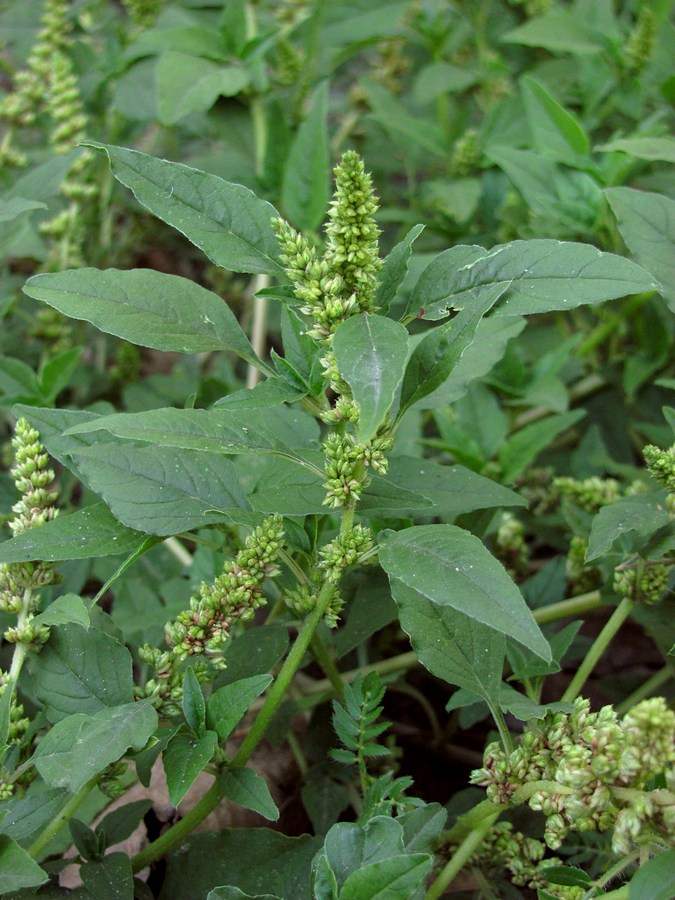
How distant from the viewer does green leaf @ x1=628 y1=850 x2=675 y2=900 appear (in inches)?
44.9

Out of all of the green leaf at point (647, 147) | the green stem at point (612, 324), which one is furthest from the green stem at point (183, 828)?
the green stem at point (612, 324)

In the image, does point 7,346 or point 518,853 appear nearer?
point 518,853

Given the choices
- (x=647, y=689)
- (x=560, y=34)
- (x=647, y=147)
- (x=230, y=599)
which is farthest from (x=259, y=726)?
(x=560, y=34)

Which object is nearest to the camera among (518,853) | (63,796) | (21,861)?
(21,861)

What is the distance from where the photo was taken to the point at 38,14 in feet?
11.3

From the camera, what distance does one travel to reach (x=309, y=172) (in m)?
2.50

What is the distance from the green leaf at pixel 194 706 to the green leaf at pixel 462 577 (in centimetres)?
37

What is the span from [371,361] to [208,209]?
1.45 feet

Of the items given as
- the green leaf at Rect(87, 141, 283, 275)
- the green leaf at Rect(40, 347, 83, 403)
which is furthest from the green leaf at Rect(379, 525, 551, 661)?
the green leaf at Rect(40, 347, 83, 403)

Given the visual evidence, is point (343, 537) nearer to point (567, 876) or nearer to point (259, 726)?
point (259, 726)

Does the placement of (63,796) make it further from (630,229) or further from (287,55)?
(287,55)

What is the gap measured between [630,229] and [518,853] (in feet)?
3.77

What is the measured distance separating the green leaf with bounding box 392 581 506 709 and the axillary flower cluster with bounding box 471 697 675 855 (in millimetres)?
123

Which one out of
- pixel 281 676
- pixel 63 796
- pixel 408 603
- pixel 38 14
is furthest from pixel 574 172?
pixel 38 14
